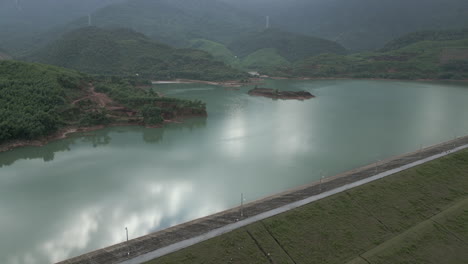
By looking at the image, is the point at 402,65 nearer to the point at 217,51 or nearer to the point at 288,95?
the point at 288,95

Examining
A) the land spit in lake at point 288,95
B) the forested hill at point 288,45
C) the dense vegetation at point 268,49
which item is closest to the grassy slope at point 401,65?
the dense vegetation at point 268,49

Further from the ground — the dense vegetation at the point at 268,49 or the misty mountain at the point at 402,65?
the dense vegetation at the point at 268,49

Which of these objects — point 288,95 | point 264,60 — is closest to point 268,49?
point 264,60

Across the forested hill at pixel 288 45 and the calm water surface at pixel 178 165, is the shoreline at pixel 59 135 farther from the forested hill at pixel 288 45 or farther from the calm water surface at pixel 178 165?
the forested hill at pixel 288 45

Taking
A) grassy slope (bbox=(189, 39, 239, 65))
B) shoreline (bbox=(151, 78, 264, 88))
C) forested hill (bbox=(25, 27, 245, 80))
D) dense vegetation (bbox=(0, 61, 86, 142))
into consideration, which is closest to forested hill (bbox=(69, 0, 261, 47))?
grassy slope (bbox=(189, 39, 239, 65))

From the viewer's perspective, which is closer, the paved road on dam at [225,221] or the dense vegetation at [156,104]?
the paved road on dam at [225,221]

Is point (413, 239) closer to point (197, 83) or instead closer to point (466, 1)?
point (197, 83)

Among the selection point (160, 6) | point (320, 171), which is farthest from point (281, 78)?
point (160, 6)
